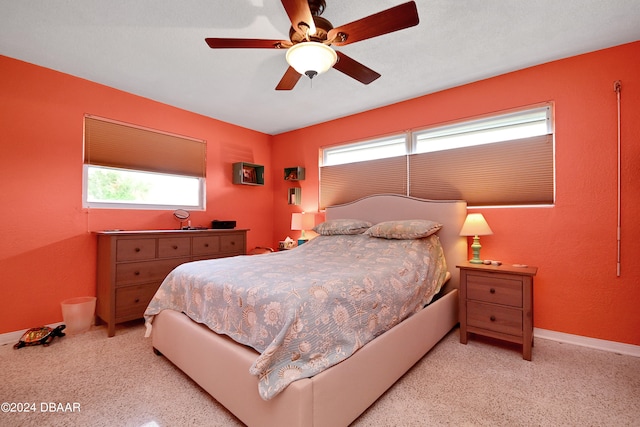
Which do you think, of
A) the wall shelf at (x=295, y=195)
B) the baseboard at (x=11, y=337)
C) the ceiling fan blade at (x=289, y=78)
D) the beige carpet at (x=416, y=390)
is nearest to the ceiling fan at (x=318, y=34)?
the ceiling fan blade at (x=289, y=78)

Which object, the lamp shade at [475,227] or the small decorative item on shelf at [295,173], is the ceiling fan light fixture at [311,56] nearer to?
the lamp shade at [475,227]

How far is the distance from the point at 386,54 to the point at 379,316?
212 centimetres

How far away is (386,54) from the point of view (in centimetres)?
241

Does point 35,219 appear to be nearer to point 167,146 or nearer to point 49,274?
point 49,274

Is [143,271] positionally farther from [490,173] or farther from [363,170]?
[490,173]

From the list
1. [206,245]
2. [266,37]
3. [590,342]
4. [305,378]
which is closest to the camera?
[305,378]

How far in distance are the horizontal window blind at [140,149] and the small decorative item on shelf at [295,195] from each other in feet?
4.19

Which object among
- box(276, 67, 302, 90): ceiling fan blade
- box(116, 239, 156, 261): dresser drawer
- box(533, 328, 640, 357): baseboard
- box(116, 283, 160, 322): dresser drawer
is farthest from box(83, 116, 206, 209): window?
box(533, 328, 640, 357): baseboard

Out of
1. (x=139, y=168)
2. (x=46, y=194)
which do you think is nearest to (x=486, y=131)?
(x=139, y=168)

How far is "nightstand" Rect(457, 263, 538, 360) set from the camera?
84.1 inches

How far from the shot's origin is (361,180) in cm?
373

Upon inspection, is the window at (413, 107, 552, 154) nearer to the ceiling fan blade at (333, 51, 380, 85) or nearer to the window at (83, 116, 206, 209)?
the ceiling fan blade at (333, 51, 380, 85)

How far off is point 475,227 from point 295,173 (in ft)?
8.55

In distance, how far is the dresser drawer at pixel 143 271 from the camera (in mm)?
2666
